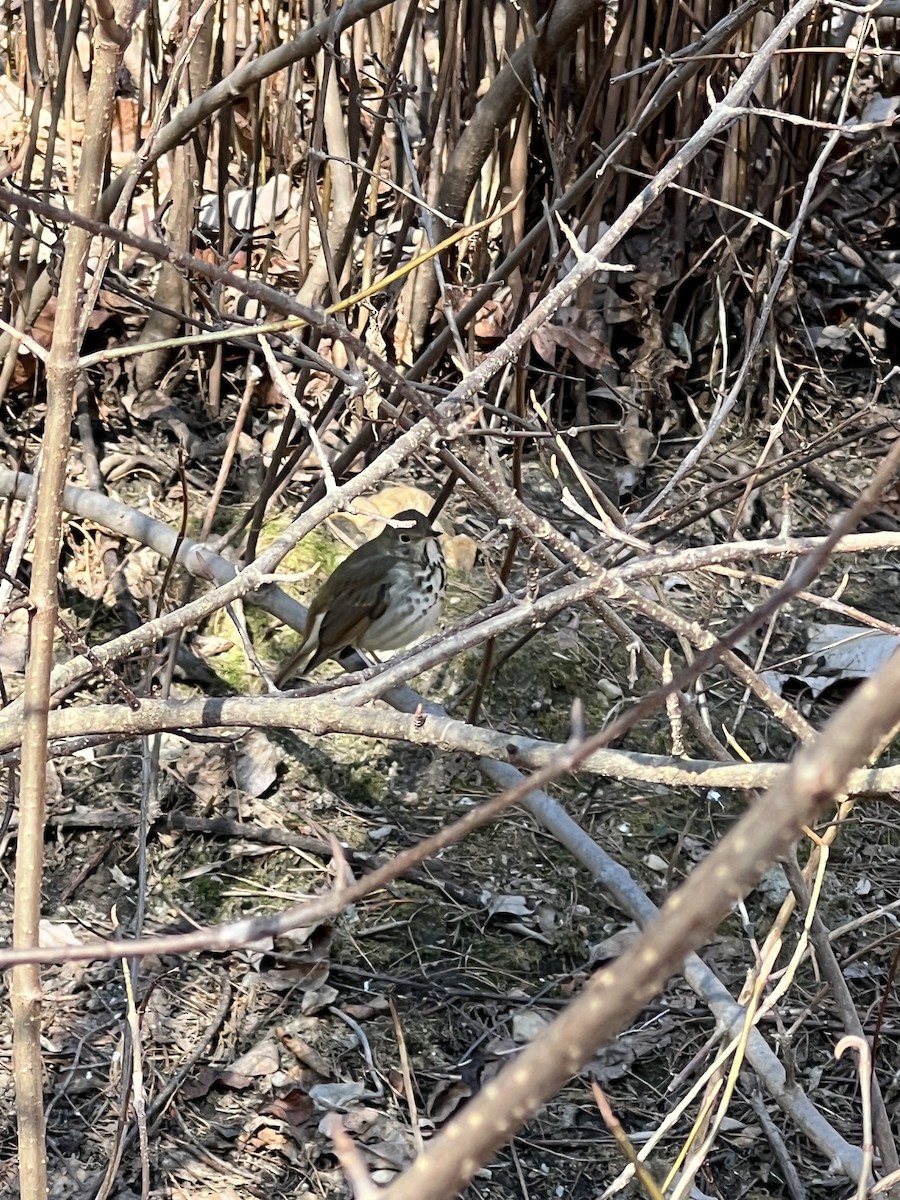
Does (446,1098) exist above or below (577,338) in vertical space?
below

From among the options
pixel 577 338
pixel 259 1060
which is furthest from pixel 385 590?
pixel 259 1060

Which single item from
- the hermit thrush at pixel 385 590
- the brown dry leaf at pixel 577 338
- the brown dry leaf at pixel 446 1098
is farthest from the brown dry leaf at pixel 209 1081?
the brown dry leaf at pixel 577 338

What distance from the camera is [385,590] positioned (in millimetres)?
4172

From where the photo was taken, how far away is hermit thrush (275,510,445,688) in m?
4.05

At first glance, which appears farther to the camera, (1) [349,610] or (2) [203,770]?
(1) [349,610]

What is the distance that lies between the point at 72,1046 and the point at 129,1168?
1.25ft

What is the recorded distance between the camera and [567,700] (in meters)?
4.18

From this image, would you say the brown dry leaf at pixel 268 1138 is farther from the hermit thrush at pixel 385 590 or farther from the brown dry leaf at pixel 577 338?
the brown dry leaf at pixel 577 338

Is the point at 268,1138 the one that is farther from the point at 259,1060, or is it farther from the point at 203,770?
the point at 203,770

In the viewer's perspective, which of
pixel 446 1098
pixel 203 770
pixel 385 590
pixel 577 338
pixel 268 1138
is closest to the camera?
pixel 268 1138

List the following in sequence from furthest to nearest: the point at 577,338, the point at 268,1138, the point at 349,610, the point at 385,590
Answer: the point at 577,338, the point at 385,590, the point at 349,610, the point at 268,1138

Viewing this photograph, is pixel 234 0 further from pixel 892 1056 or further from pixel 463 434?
pixel 892 1056

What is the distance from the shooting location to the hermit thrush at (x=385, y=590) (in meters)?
4.05

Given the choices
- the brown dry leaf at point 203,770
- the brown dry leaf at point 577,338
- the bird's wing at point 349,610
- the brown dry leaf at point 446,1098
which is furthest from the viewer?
the brown dry leaf at point 577,338
